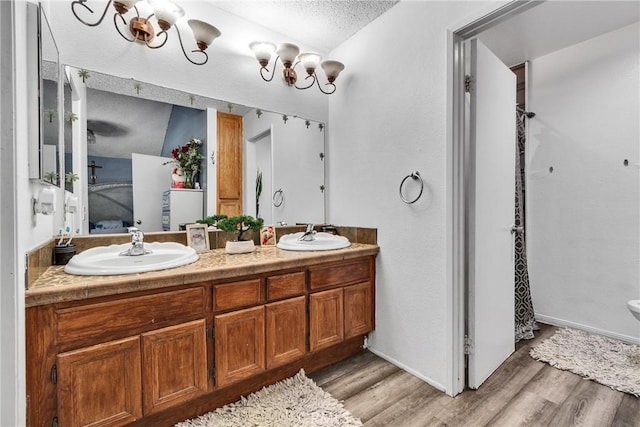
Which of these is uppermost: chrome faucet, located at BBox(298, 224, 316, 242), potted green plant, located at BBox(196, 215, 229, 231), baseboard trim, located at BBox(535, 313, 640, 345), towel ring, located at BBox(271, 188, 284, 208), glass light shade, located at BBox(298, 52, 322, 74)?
glass light shade, located at BBox(298, 52, 322, 74)

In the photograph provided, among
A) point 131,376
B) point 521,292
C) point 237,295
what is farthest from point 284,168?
point 521,292

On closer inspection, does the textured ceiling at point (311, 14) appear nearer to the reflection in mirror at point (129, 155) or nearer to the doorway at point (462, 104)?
the doorway at point (462, 104)

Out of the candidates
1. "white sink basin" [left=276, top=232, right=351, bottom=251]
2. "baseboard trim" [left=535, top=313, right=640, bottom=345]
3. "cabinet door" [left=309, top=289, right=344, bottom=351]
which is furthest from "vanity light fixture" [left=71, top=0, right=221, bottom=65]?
"baseboard trim" [left=535, top=313, right=640, bottom=345]

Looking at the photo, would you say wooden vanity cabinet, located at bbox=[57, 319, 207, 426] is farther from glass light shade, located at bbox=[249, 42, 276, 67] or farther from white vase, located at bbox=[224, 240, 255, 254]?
glass light shade, located at bbox=[249, 42, 276, 67]

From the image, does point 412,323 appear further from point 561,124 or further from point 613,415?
point 561,124

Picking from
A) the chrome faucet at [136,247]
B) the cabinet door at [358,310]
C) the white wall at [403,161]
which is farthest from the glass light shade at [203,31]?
the cabinet door at [358,310]

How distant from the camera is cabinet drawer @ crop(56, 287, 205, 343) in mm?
1140

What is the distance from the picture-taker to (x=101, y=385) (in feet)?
3.98

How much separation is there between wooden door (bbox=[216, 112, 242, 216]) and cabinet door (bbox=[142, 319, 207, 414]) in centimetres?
95

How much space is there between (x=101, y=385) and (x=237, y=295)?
0.63m

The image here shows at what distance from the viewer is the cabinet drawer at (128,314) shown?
114 centimetres

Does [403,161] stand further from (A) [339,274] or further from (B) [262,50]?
(B) [262,50]

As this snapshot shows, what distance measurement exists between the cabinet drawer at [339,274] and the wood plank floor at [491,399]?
0.60 metres

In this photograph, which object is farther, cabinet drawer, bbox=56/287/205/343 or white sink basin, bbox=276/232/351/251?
white sink basin, bbox=276/232/351/251
